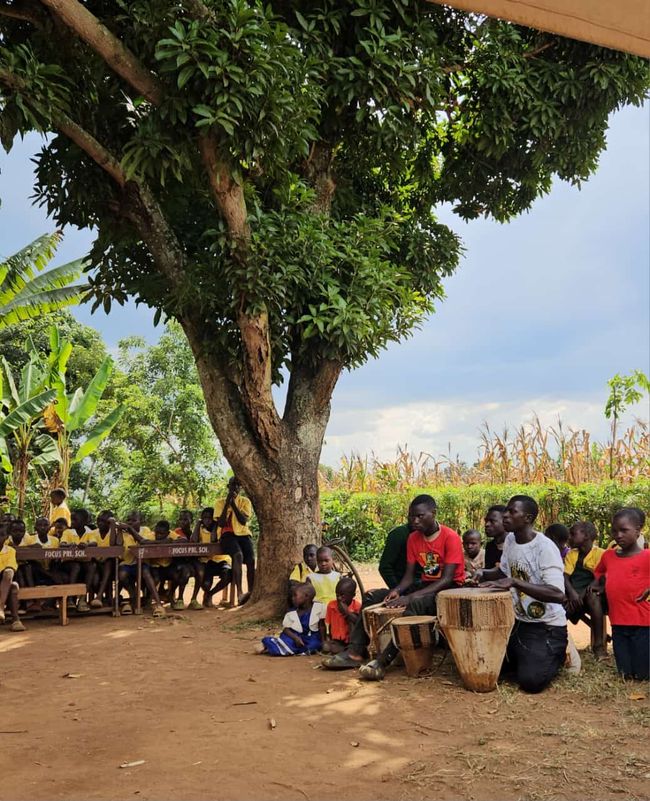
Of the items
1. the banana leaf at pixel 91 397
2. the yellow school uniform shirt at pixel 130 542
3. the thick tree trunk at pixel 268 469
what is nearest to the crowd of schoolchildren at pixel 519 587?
the thick tree trunk at pixel 268 469

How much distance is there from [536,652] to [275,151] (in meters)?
5.56

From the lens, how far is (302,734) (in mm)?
5184

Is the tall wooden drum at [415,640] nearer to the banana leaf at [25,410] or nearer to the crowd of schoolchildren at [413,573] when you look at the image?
the crowd of schoolchildren at [413,573]

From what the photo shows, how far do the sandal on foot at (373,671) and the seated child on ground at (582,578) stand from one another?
1.85 metres

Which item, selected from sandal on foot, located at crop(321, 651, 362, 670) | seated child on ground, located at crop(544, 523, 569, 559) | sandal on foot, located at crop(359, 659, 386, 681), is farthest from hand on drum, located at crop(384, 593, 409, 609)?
seated child on ground, located at crop(544, 523, 569, 559)

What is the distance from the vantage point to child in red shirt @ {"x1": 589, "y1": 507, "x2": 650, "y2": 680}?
618cm

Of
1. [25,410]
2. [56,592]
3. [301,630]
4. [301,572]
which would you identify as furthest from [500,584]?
[25,410]

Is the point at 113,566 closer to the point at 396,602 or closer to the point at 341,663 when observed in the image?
the point at 341,663

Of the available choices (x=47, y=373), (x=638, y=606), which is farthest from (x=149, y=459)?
(x=638, y=606)

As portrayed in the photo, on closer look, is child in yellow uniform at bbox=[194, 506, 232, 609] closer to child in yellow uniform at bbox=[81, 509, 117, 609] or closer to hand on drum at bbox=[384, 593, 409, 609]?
child in yellow uniform at bbox=[81, 509, 117, 609]

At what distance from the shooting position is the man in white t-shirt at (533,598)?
607 centimetres

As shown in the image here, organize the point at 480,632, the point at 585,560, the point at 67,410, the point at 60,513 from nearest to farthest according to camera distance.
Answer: the point at 480,632 < the point at 585,560 < the point at 60,513 < the point at 67,410

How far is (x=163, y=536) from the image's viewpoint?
11.5m

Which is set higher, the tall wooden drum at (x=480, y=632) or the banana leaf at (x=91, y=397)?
the banana leaf at (x=91, y=397)
